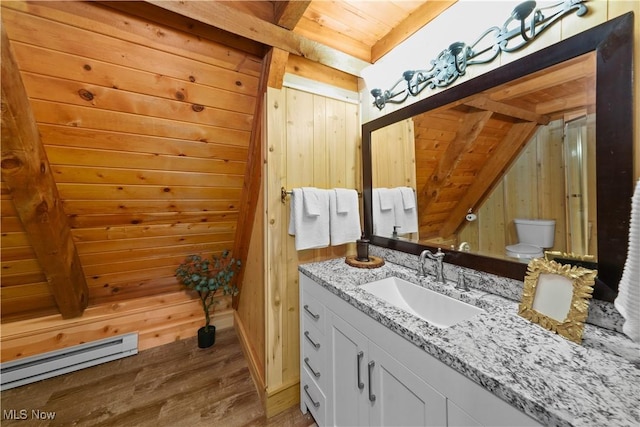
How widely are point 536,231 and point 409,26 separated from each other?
1.27 metres

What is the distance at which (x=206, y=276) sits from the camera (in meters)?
2.18

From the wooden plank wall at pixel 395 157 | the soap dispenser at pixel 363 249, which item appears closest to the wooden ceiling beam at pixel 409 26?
the wooden plank wall at pixel 395 157

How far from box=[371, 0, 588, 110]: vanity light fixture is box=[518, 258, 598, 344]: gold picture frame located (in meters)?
0.83

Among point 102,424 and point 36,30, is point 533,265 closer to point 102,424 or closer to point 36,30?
point 36,30

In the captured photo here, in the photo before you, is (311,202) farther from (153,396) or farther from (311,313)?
(153,396)

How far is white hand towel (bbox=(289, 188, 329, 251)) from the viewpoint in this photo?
1419 millimetres

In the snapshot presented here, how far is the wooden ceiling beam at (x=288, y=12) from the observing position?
114 centimetres

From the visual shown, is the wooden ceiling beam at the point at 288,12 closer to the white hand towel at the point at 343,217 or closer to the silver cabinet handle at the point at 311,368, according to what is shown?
the white hand towel at the point at 343,217

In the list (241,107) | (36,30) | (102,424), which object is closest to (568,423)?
(241,107)

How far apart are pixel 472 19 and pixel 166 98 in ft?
5.16

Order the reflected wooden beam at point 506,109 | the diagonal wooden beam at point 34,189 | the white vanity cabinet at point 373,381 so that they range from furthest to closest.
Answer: the diagonal wooden beam at point 34,189 < the reflected wooden beam at point 506,109 < the white vanity cabinet at point 373,381

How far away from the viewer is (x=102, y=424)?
1427mm

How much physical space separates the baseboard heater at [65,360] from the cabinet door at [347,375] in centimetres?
190

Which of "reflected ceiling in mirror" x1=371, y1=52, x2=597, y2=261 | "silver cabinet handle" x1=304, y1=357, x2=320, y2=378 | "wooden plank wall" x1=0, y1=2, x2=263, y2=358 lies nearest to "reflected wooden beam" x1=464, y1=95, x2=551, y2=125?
"reflected ceiling in mirror" x1=371, y1=52, x2=597, y2=261
